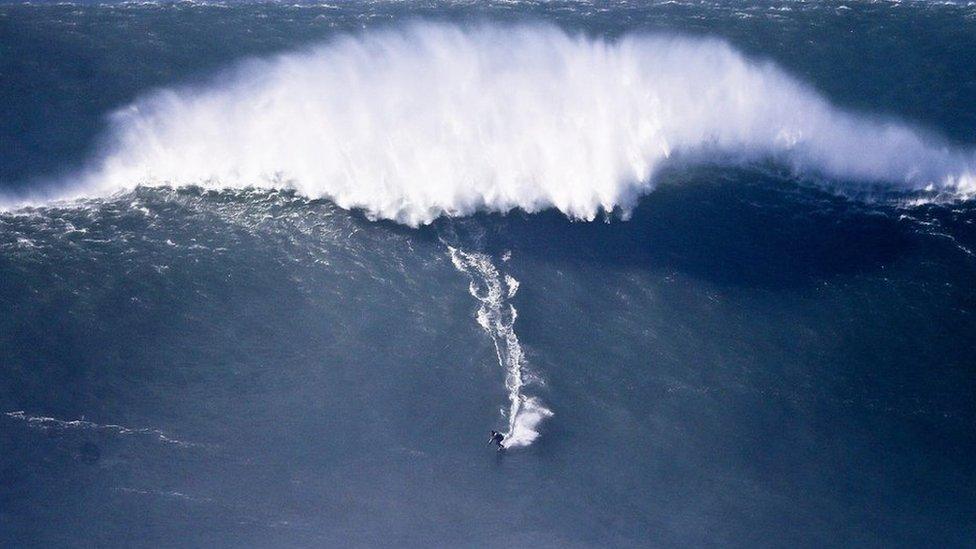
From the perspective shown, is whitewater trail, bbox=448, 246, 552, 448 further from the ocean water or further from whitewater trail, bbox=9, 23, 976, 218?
whitewater trail, bbox=9, 23, 976, 218

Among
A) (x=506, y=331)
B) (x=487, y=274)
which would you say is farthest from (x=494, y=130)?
(x=506, y=331)

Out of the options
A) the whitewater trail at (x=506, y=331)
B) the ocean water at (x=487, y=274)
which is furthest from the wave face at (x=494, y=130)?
the whitewater trail at (x=506, y=331)

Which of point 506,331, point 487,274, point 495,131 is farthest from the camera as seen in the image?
point 495,131

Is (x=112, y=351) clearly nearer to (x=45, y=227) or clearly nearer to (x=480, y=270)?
(x=45, y=227)

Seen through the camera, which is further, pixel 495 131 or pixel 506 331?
pixel 495 131

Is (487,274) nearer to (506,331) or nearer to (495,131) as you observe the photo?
→ (506,331)

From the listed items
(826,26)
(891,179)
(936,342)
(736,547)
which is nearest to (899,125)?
(891,179)

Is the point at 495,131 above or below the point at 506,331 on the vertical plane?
above
